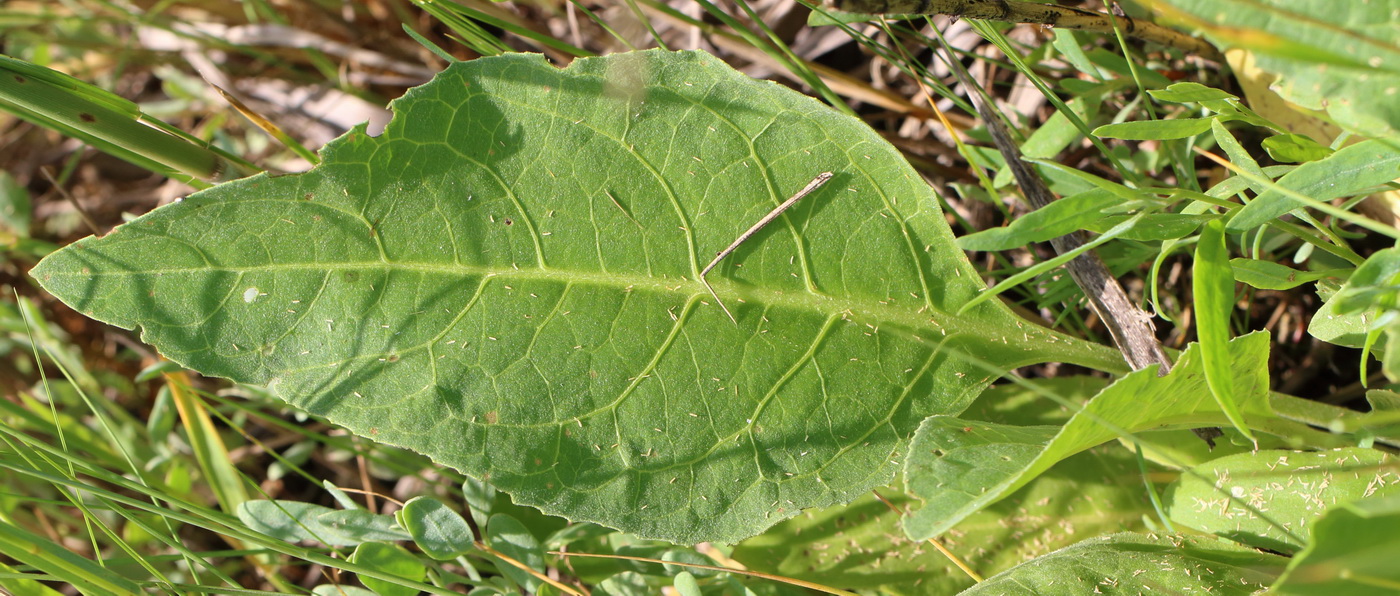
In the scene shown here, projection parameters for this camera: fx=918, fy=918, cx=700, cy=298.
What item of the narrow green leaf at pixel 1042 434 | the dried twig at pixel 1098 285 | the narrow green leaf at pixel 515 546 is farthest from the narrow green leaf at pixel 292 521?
the dried twig at pixel 1098 285

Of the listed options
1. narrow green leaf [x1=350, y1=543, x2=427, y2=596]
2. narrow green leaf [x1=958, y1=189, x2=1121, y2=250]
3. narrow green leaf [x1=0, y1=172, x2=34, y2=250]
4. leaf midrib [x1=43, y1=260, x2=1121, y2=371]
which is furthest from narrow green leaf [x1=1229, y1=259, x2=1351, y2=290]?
narrow green leaf [x1=0, y1=172, x2=34, y2=250]

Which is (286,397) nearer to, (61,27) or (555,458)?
(555,458)

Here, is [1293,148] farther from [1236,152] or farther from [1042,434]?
[1042,434]

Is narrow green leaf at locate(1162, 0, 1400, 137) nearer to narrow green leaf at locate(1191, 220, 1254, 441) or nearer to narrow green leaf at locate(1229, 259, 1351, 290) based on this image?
narrow green leaf at locate(1191, 220, 1254, 441)

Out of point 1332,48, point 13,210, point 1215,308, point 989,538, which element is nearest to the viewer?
point 1332,48

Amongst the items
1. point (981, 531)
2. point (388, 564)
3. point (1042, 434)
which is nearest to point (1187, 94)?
point (1042, 434)

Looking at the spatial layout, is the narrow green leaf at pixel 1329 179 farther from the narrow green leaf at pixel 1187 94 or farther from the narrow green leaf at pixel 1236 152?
the narrow green leaf at pixel 1187 94
